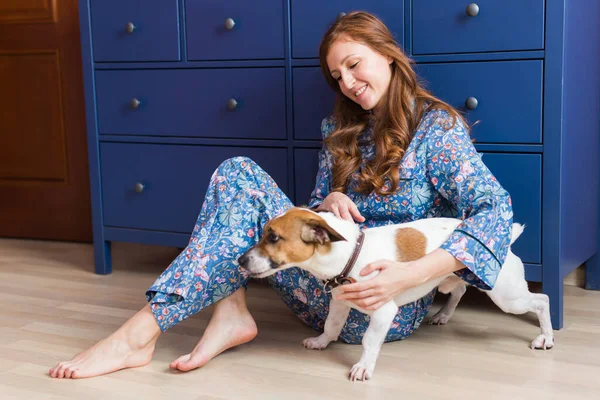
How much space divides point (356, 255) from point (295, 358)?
37 cm

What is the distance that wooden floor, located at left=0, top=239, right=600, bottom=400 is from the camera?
1.66 meters

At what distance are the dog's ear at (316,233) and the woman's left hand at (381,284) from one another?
4.4 inches

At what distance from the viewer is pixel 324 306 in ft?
6.22

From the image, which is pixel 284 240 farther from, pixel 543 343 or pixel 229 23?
pixel 229 23

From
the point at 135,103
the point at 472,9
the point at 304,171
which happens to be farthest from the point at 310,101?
the point at 135,103

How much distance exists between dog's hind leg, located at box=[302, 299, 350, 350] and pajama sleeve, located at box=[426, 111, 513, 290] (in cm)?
30

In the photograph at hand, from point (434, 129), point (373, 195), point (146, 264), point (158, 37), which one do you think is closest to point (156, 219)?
point (146, 264)

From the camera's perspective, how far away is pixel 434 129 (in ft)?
6.06

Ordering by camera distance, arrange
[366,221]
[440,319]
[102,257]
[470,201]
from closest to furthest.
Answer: [470,201]
[366,221]
[440,319]
[102,257]

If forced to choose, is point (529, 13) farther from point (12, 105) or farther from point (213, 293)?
point (12, 105)

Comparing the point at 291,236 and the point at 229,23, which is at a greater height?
the point at 229,23

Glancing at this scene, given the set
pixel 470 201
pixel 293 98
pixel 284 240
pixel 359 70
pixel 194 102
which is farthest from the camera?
pixel 194 102

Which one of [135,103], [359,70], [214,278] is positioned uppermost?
[359,70]

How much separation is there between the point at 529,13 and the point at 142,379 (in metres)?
1.34
